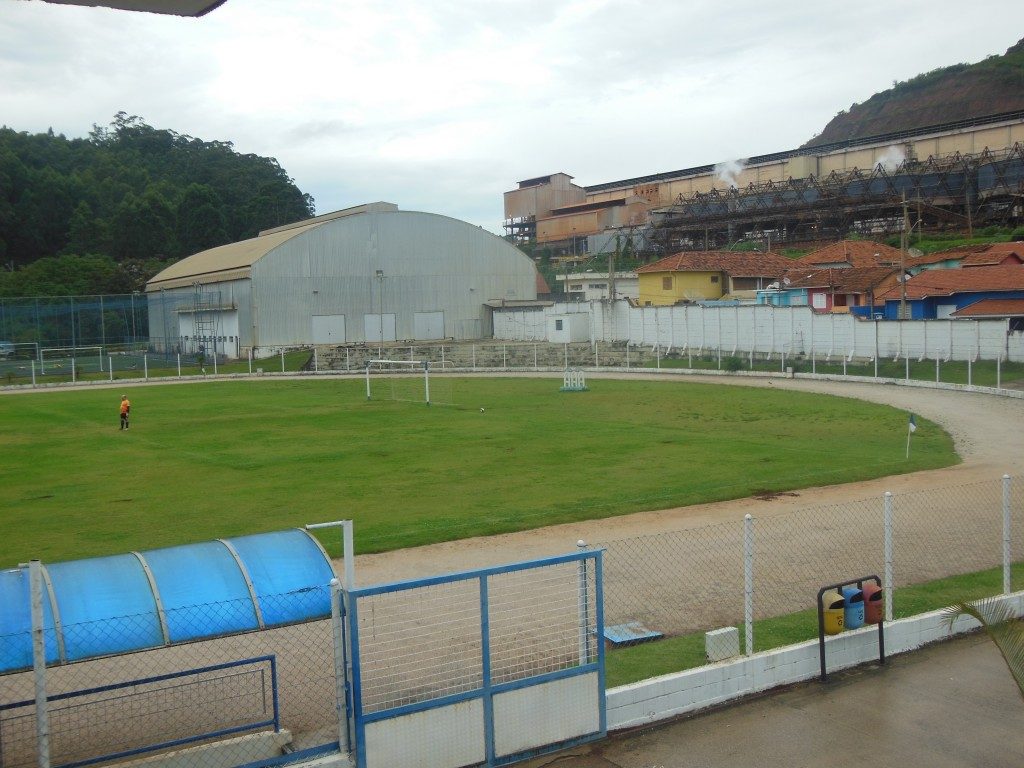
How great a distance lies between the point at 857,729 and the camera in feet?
30.9

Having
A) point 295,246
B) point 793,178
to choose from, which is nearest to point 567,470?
point 295,246

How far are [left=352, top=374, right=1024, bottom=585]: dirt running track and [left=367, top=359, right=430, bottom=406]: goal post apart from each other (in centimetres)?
2146

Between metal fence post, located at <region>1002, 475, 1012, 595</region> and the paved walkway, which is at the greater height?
metal fence post, located at <region>1002, 475, 1012, 595</region>

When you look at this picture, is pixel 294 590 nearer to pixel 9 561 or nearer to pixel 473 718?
pixel 473 718

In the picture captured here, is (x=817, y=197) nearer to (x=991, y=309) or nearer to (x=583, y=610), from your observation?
(x=991, y=309)

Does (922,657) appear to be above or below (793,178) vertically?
below

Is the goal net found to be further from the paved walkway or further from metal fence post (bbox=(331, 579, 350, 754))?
metal fence post (bbox=(331, 579, 350, 754))

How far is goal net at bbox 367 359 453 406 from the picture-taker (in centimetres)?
4389

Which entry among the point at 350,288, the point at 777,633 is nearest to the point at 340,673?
the point at 777,633

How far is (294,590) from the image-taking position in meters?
8.86

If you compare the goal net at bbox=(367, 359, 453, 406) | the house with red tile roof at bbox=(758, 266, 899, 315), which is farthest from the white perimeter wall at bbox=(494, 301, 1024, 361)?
the goal net at bbox=(367, 359, 453, 406)

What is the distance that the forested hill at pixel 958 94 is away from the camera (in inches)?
6609

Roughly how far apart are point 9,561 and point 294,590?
10.1 metres

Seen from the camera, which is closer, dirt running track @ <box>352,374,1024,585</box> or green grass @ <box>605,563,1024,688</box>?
green grass @ <box>605,563,1024,688</box>
